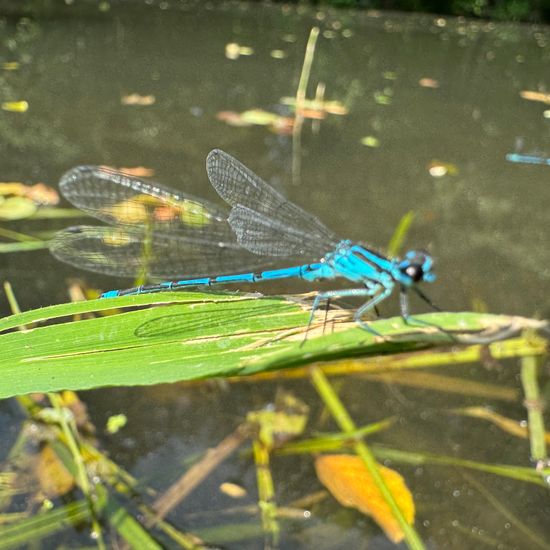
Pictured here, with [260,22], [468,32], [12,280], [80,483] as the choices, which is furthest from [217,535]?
[468,32]

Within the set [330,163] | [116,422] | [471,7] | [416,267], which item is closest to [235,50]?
[330,163]

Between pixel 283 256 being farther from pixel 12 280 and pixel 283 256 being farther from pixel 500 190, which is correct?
pixel 500 190

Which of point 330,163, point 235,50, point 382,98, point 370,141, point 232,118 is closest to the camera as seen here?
point 330,163

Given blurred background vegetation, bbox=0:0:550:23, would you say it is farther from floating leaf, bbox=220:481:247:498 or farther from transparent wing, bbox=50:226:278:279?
floating leaf, bbox=220:481:247:498

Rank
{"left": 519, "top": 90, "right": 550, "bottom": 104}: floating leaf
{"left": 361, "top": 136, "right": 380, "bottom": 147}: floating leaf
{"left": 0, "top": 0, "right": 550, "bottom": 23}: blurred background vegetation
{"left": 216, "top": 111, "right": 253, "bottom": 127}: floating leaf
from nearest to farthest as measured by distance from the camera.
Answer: {"left": 361, "top": 136, "right": 380, "bottom": 147}: floating leaf → {"left": 216, "top": 111, "right": 253, "bottom": 127}: floating leaf → {"left": 519, "top": 90, "right": 550, "bottom": 104}: floating leaf → {"left": 0, "top": 0, "right": 550, "bottom": 23}: blurred background vegetation

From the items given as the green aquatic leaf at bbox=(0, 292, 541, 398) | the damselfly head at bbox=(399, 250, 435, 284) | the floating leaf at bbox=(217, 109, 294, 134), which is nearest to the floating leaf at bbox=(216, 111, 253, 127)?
the floating leaf at bbox=(217, 109, 294, 134)

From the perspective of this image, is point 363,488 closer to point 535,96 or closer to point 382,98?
point 382,98
